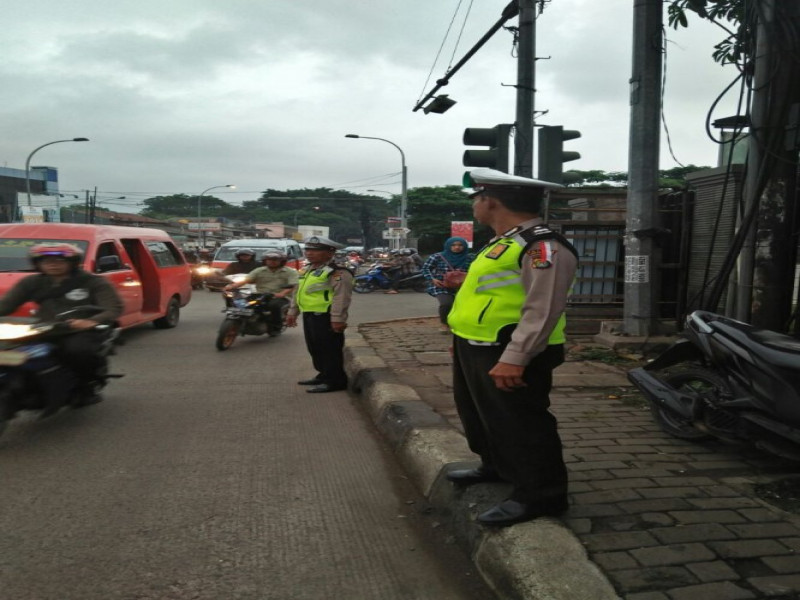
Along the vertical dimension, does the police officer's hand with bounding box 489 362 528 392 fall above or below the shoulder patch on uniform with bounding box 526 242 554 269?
below

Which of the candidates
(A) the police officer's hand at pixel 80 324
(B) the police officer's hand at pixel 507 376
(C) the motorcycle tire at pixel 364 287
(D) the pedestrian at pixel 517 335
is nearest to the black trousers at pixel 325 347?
(A) the police officer's hand at pixel 80 324

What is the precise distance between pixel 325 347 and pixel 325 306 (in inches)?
15.9

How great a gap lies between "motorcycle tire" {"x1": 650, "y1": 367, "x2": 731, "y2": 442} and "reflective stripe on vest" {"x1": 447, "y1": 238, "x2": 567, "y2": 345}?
166 cm

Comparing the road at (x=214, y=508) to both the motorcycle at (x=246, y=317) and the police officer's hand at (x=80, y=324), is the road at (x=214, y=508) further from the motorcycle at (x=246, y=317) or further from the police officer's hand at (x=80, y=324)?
the motorcycle at (x=246, y=317)

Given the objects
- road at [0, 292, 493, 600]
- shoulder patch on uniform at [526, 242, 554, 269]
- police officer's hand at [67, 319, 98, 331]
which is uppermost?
shoulder patch on uniform at [526, 242, 554, 269]

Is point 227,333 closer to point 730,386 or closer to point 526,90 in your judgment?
point 526,90

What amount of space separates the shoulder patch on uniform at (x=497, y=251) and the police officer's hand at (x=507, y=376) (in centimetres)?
46

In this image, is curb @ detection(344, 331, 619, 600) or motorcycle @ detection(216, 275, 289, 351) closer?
curb @ detection(344, 331, 619, 600)

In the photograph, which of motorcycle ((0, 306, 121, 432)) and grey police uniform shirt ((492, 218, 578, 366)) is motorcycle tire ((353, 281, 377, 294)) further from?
grey police uniform shirt ((492, 218, 578, 366))

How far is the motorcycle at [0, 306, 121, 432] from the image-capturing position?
13.8 ft

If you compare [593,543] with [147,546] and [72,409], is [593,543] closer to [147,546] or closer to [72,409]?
[147,546]

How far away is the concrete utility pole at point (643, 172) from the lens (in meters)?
6.83

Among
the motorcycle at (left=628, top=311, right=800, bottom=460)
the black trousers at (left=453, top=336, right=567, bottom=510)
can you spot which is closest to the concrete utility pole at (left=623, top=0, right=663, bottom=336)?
the motorcycle at (left=628, top=311, right=800, bottom=460)

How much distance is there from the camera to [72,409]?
5160mm
